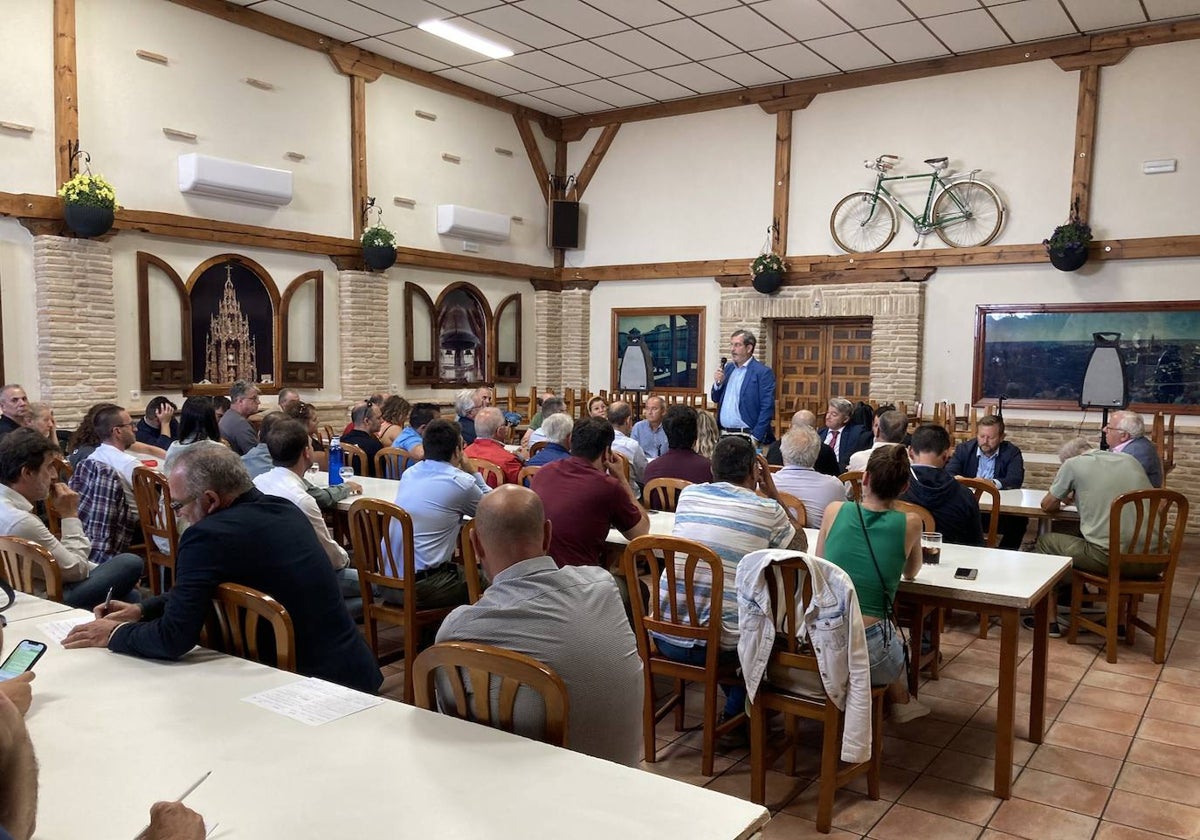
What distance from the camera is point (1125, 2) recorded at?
25.6ft

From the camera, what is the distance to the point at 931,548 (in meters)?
3.51

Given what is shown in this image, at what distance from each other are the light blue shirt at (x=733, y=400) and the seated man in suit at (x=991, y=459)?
2.04 meters

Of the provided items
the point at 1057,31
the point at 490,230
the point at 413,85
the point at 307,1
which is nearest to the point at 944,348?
the point at 1057,31

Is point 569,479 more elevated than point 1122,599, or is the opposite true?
point 569,479

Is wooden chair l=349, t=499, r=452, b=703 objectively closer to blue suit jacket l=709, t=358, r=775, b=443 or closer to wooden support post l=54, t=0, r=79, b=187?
blue suit jacket l=709, t=358, r=775, b=443

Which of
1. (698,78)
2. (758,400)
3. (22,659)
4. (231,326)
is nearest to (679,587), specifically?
(22,659)

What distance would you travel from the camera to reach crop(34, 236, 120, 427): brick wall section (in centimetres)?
719

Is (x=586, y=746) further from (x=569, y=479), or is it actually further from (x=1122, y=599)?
(x=1122, y=599)

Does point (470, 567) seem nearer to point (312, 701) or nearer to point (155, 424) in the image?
point (312, 701)

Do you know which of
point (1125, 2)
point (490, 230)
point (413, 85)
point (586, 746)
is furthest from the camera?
point (490, 230)

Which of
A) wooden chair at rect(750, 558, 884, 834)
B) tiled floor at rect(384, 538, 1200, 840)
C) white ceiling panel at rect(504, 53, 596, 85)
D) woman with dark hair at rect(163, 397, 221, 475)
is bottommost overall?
tiled floor at rect(384, 538, 1200, 840)

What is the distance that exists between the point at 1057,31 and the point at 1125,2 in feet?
2.61

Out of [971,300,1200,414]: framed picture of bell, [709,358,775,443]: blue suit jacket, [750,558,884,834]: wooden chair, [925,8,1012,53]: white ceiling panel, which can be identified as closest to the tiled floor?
[750,558,884,834]: wooden chair

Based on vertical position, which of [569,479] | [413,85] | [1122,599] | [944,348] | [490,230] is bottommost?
[1122,599]
